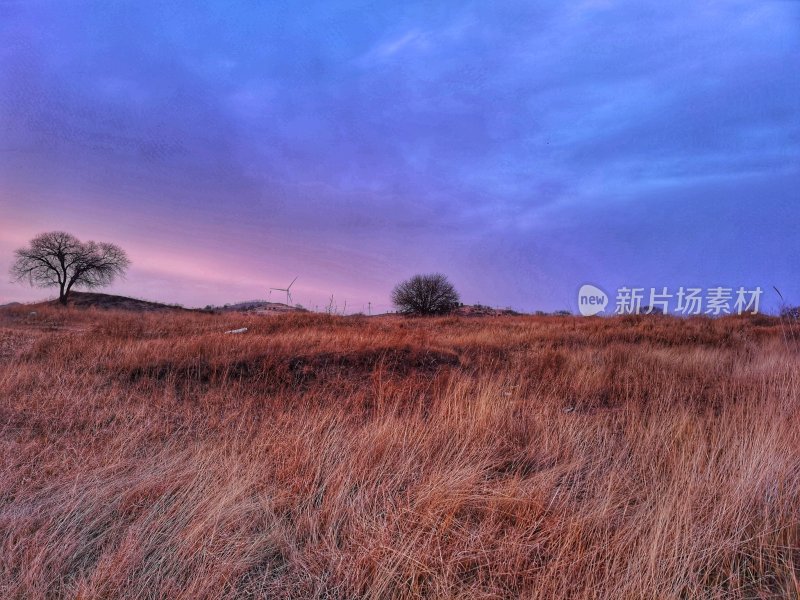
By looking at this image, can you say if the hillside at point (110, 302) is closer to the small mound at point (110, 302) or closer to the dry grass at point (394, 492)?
the small mound at point (110, 302)

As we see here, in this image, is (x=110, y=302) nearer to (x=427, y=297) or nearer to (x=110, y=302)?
(x=110, y=302)

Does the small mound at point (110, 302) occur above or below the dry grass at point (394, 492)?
above

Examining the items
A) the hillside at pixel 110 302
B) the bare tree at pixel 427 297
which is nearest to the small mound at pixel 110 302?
the hillside at pixel 110 302

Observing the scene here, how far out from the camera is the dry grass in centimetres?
260

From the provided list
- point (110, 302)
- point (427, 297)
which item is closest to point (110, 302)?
point (110, 302)

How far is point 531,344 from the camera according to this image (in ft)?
40.2

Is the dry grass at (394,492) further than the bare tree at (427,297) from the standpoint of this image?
No

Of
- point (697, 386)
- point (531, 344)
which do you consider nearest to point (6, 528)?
point (697, 386)

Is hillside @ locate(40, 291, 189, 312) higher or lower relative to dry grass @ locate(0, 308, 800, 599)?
higher

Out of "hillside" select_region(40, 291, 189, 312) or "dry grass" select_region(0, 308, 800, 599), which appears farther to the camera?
"hillside" select_region(40, 291, 189, 312)

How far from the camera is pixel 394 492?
11.7 ft

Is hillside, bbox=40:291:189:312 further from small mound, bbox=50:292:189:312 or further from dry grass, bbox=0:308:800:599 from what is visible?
dry grass, bbox=0:308:800:599

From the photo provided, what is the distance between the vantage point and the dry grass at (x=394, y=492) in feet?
8.54

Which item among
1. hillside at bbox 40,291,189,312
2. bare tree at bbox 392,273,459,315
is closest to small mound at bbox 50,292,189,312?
hillside at bbox 40,291,189,312
